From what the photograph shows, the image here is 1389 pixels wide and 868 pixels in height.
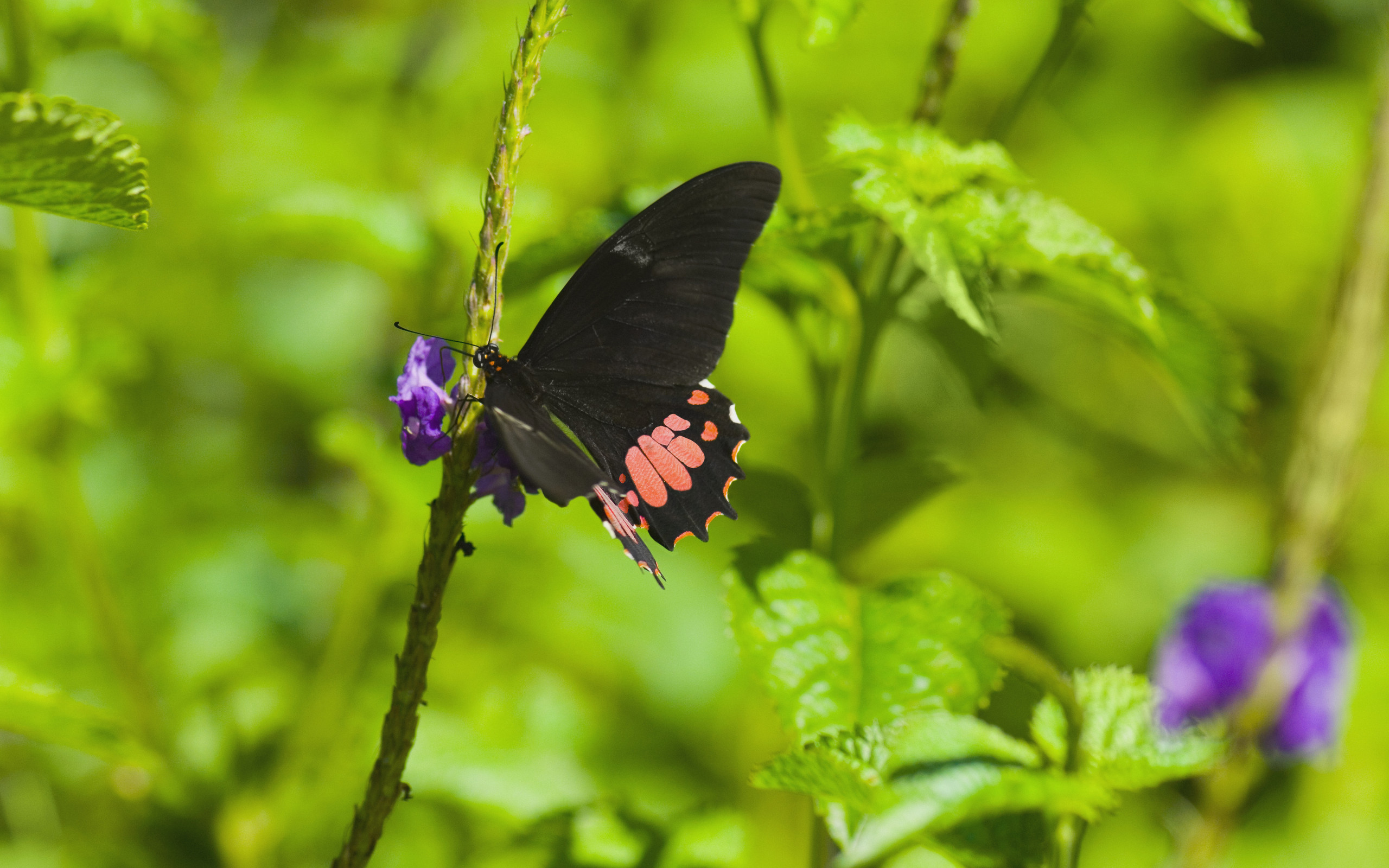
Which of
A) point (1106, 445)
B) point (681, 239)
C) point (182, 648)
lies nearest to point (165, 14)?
point (681, 239)

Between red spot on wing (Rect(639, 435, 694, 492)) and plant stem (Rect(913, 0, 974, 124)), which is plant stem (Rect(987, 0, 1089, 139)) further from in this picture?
red spot on wing (Rect(639, 435, 694, 492))

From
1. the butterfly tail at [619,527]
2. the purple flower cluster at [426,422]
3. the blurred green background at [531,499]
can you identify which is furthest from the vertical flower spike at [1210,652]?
the purple flower cluster at [426,422]

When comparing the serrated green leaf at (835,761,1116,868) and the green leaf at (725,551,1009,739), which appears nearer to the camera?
the serrated green leaf at (835,761,1116,868)

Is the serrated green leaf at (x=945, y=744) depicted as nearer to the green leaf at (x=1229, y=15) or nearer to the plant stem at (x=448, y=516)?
the plant stem at (x=448, y=516)

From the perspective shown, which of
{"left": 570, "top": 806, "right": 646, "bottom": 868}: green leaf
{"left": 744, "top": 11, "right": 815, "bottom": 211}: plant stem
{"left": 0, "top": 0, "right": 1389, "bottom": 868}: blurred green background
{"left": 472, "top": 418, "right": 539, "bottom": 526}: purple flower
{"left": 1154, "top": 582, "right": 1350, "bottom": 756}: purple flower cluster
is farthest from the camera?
{"left": 1154, "top": 582, "right": 1350, "bottom": 756}: purple flower cluster

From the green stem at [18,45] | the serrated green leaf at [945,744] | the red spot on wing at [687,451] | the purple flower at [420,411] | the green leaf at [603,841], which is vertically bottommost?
the green leaf at [603,841]

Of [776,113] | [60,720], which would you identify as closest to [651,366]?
[776,113]

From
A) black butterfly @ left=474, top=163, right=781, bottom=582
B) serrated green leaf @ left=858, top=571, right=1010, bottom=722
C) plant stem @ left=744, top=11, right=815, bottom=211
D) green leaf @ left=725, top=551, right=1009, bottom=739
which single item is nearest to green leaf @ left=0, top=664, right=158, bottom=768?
black butterfly @ left=474, top=163, right=781, bottom=582
